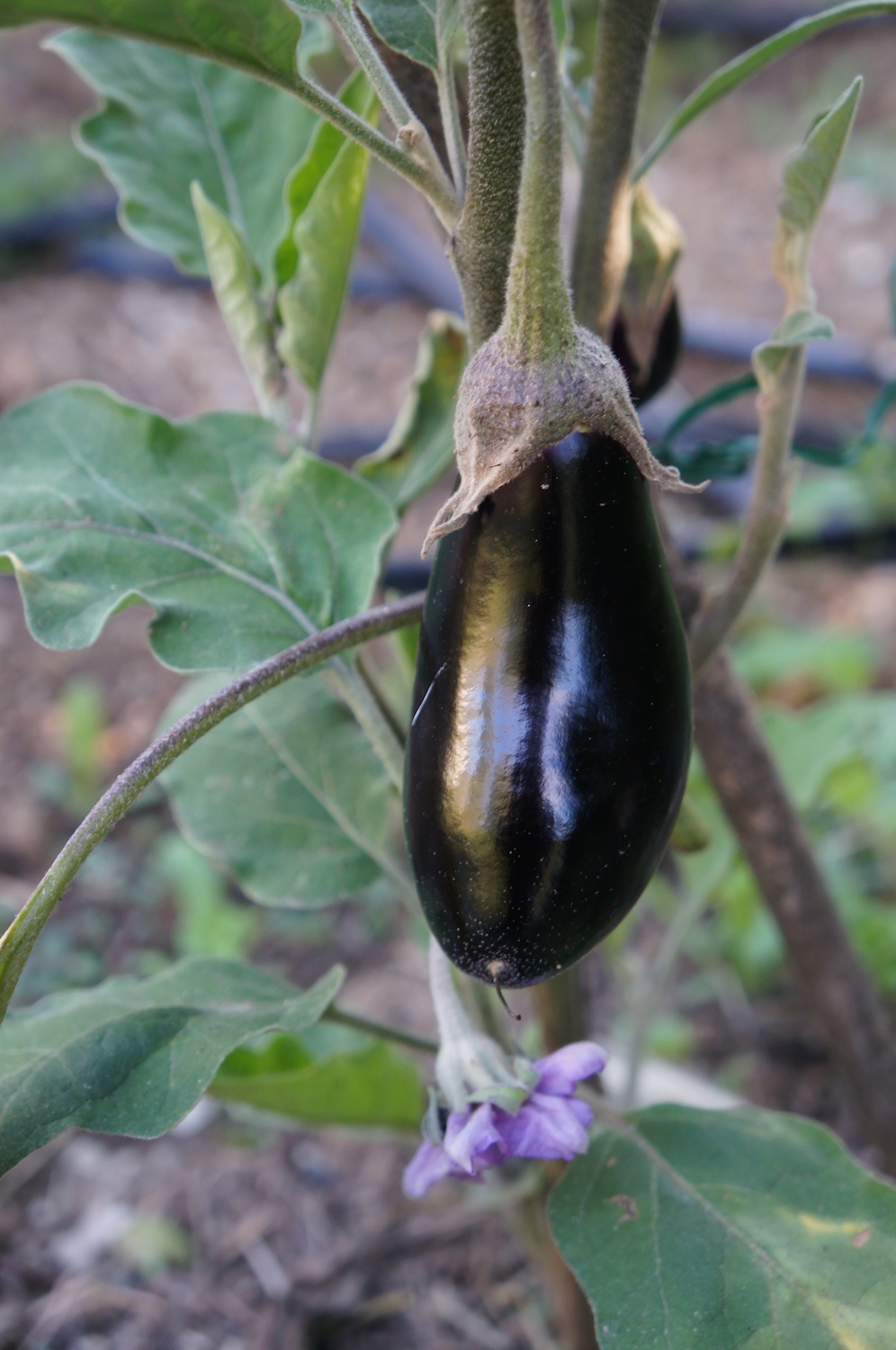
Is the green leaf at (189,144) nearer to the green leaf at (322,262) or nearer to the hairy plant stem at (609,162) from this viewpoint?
the green leaf at (322,262)

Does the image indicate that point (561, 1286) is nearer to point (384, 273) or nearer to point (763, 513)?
point (763, 513)

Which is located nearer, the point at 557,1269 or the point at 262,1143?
the point at 557,1269

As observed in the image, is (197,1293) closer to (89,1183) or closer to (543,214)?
Answer: (89,1183)

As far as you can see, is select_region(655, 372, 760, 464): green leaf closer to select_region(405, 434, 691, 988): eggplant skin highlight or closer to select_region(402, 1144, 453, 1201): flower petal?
select_region(405, 434, 691, 988): eggplant skin highlight

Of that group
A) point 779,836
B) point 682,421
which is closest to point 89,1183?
point 779,836

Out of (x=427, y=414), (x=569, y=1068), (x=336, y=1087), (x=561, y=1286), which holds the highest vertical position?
(x=427, y=414)

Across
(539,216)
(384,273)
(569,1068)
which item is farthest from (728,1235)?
(384,273)
